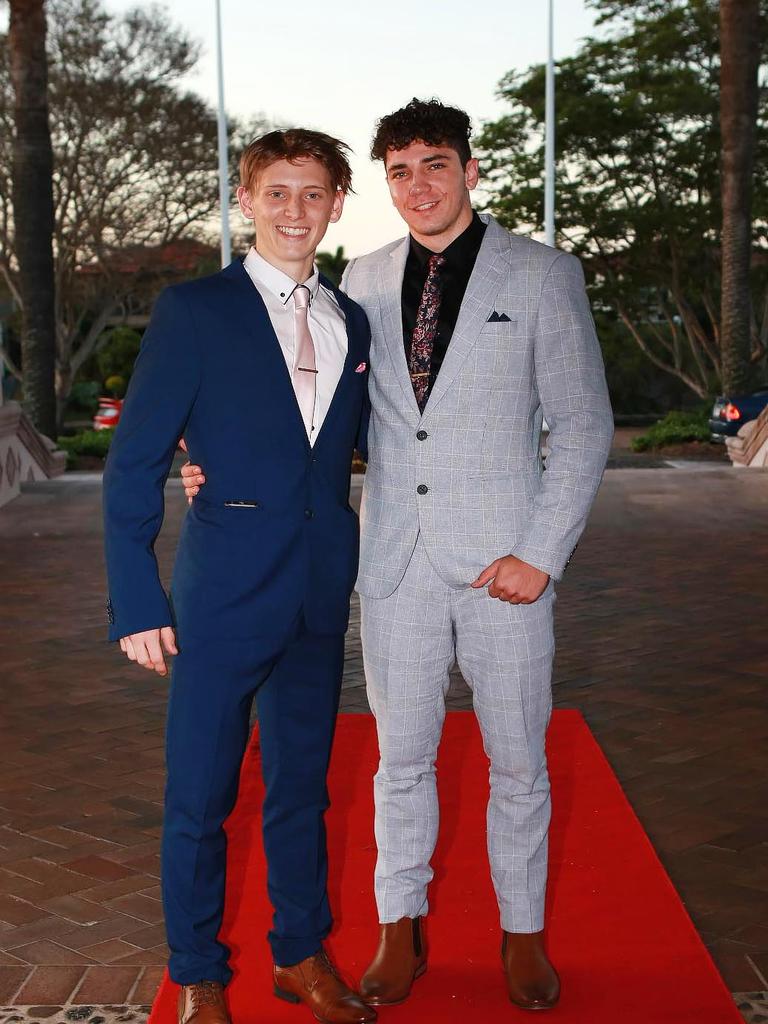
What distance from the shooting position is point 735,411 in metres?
20.9

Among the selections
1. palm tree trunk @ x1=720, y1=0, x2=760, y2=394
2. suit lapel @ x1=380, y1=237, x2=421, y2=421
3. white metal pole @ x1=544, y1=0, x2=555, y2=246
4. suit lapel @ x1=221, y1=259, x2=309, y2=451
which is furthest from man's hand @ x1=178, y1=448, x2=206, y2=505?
white metal pole @ x1=544, y1=0, x2=555, y2=246

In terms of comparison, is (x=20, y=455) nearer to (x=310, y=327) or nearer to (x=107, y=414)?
(x=107, y=414)

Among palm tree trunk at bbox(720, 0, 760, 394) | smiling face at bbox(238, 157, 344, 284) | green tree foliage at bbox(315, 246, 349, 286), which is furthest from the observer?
green tree foliage at bbox(315, 246, 349, 286)

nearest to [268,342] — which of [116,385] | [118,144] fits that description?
[118,144]

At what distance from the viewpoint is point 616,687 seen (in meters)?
6.46

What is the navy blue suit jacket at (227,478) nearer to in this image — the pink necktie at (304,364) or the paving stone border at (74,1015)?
the pink necktie at (304,364)

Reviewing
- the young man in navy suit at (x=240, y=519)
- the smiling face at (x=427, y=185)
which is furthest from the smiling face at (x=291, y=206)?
the smiling face at (x=427, y=185)

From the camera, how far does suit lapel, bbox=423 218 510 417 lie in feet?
10.5

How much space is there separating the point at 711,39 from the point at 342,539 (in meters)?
25.6

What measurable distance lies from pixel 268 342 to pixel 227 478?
32cm

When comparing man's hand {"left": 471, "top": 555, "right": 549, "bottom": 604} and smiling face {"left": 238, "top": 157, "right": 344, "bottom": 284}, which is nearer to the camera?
smiling face {"left": 238, "top": 157, "right": 344, "bottom": 284}

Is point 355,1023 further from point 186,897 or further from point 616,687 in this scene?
point 616,687

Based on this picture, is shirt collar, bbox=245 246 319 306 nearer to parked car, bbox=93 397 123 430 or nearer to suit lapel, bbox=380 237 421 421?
suit lapel, bbox=380 237 421 421

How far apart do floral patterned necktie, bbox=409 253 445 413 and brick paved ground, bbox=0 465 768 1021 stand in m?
1.67
